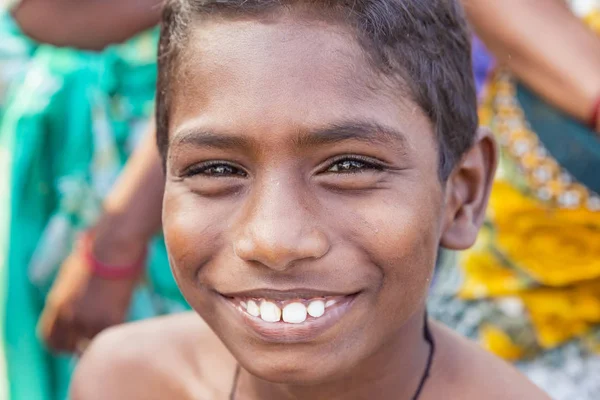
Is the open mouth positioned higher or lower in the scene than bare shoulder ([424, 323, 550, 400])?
higher

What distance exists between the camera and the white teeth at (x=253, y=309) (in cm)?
127

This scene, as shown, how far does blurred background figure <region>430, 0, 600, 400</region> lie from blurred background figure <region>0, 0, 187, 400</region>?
34.2 inches

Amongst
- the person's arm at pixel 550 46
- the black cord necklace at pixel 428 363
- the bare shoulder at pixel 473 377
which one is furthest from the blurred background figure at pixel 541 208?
the black cord necklace at pixel 428 363

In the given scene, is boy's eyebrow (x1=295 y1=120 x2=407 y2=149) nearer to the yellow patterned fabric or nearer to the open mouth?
the open mouth

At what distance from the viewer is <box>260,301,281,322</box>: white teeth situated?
125 cm

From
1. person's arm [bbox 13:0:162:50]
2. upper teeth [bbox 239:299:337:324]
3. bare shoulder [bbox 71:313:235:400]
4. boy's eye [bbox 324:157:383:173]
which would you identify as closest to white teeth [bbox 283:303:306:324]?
upper teeth [bbox 239:299:337:324]

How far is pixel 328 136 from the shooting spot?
121 cm

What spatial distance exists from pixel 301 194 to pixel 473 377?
60 centimetres

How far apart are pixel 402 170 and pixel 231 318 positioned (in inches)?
14.3

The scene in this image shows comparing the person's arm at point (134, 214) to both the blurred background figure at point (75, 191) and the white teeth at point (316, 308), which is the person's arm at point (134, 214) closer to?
the blurred background figure at point (75, 191)

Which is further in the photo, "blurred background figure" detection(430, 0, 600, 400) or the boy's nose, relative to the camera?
"blurred background figure" detection(430, 0, 600, 400)

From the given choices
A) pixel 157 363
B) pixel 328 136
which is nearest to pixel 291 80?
pixel 328 136

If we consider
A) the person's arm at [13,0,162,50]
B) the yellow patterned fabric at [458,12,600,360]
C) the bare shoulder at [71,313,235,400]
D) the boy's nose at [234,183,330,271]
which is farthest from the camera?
the person's arm at [13,0,162,50]

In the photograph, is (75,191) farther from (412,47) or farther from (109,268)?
(412,47)
